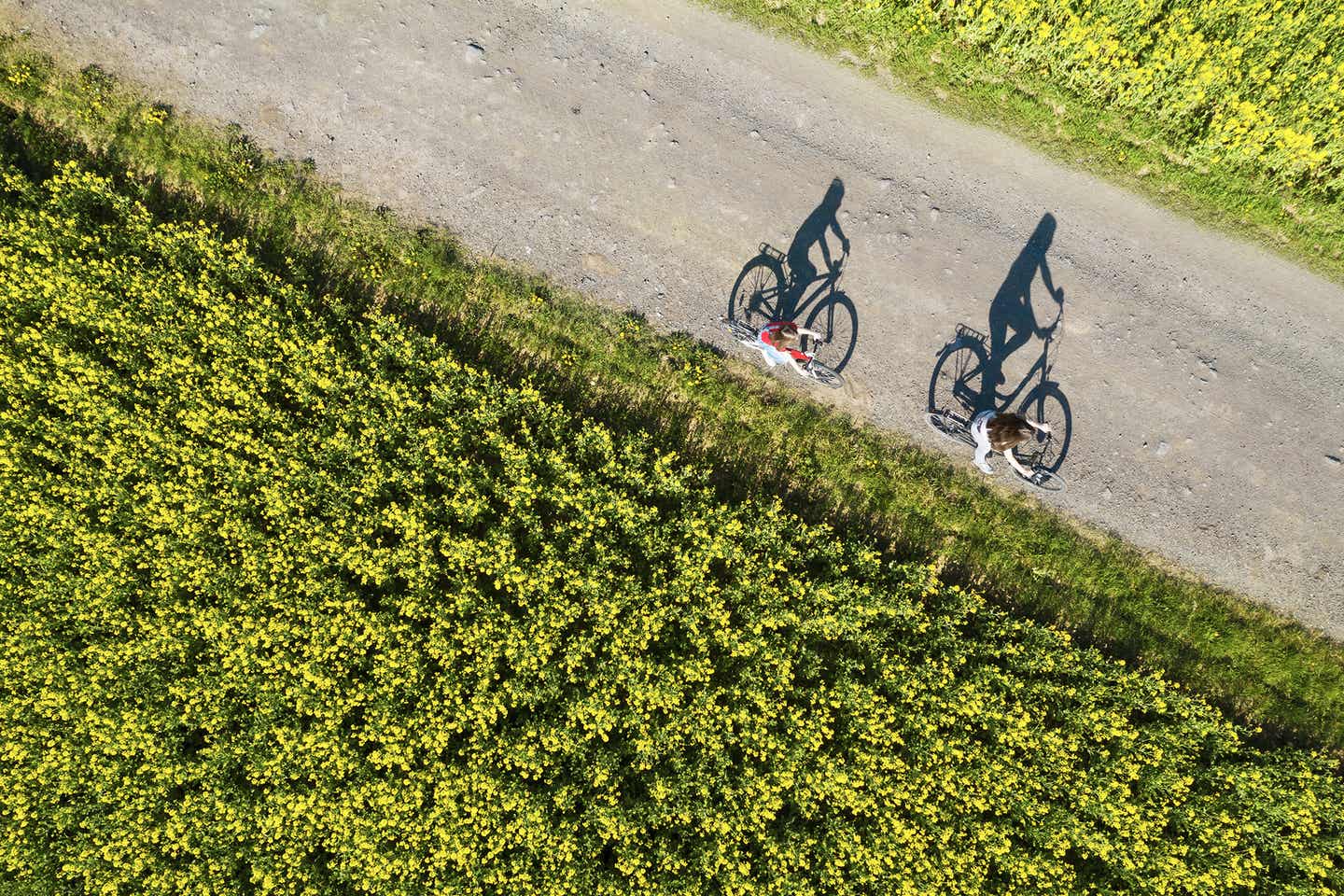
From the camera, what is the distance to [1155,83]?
1167 cm

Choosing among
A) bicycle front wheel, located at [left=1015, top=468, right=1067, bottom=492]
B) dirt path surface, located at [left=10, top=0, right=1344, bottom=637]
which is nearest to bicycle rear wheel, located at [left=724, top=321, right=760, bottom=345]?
dirt path surface, located at [left=10, top=0, right=1344, bottom=637]

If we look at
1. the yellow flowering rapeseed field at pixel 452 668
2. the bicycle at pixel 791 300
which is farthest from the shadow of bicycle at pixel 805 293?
the yellow flowering rapeseed field at pixel 452 668

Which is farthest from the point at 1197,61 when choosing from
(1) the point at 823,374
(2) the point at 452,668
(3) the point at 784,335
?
(2) the point at 452,668

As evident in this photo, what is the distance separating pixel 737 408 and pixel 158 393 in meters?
9.71

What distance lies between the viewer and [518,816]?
9.90 metres

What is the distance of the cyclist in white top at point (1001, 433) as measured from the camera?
1123 cm

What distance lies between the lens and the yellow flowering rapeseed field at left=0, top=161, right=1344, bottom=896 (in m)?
10.1

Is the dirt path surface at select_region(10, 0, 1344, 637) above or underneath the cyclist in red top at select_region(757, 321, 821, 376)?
above

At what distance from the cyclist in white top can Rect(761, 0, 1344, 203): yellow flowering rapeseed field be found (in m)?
5.90

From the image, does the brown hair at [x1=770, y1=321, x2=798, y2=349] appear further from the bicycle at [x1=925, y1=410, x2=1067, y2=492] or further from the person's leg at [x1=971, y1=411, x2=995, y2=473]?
the person's leg at [x1=971, y1=411, x2=995, y2=473]

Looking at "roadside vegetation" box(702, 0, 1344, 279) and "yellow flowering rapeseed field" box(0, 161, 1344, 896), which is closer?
"yellow flowering rapeseed field" box(0, 161, 1344, 896)

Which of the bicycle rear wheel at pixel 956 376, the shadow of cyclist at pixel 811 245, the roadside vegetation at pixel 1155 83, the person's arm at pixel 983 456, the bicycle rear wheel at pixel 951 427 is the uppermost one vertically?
the roadside vegetation at pixel 1155 83

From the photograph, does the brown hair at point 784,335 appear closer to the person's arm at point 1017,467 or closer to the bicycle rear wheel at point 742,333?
the bicycle rear wheel at point 742,333

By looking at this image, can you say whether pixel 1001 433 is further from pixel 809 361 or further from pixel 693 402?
pixel 693 402
